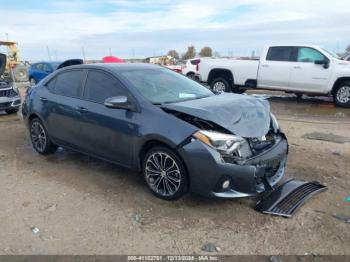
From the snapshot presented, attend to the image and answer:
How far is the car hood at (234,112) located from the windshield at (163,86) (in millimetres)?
256

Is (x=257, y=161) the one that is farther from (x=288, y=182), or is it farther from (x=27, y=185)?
(x=27, y=185)

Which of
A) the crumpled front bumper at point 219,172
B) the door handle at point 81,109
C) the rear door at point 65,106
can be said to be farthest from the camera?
the rear door at point 65,106

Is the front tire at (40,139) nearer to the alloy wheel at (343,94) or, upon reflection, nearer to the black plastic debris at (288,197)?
the black plastic debris at (288,197)

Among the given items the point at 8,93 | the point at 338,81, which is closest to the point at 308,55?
the point at 338,81

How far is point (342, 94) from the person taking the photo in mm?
11266

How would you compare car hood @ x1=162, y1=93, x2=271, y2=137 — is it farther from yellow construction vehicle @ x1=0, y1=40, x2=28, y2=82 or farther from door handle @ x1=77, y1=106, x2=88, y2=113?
yellow construction vehicle @ x1=0, y1=40, x2=28, y2=82

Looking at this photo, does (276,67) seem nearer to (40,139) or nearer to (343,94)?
(343,94)

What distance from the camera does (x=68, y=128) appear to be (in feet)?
18.2

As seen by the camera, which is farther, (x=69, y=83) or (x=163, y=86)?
(x=69, y=83)

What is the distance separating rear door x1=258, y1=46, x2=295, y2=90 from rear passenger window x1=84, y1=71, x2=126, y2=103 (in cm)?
838

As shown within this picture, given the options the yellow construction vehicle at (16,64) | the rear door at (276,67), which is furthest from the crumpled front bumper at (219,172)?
the yellow construction vehicle at (16,64)

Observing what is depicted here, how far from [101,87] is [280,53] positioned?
8734mm

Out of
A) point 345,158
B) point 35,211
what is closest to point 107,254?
point 35,211

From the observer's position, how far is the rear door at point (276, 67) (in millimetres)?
12094
